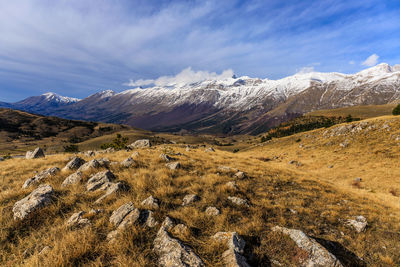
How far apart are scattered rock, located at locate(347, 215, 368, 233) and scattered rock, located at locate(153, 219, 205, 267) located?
7459mm

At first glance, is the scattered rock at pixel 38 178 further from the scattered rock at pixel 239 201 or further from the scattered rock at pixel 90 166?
the scattered rock at pixel 239 201

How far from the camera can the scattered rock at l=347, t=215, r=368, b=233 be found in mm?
7220

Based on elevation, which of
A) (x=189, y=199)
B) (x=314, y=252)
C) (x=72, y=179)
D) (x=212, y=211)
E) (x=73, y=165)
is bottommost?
(x=314, y=252)

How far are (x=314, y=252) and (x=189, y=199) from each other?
469 centimetres

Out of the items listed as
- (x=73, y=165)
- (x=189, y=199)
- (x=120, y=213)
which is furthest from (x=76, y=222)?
(x=73, y=165)

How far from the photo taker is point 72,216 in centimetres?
591

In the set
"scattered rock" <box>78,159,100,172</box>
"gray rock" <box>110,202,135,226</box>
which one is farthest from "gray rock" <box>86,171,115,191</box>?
"gray rock" <box>110,202,135,226</box>

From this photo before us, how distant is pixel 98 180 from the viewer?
9.07 m

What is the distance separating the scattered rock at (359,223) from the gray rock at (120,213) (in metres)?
9.42

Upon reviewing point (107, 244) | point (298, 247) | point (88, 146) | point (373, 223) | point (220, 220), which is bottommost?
point (88, 146)

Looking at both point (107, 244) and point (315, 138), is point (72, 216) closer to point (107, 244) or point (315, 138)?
point (107, 244)

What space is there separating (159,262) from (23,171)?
1440cm

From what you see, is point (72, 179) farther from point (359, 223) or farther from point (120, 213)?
point (359, 223)

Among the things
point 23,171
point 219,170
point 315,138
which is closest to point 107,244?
point 219,170
